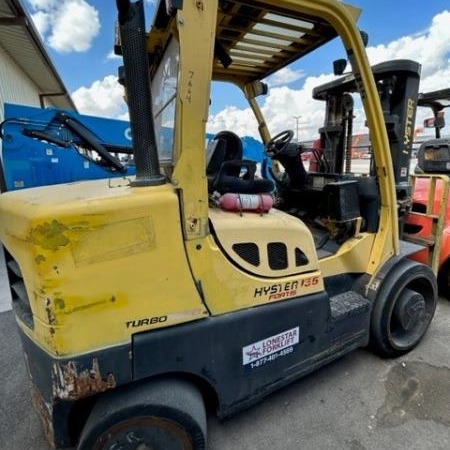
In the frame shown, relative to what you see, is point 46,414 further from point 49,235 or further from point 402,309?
point 402,309

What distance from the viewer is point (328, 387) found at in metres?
2.37

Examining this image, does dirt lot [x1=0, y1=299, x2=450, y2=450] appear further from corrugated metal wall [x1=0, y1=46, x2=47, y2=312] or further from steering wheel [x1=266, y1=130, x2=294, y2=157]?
corrugated metal wall [x1=0, y1=46, x2=47, y2=312]

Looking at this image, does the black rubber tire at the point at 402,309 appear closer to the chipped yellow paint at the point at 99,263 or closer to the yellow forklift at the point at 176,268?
the yellow forklift at the point at 176,268

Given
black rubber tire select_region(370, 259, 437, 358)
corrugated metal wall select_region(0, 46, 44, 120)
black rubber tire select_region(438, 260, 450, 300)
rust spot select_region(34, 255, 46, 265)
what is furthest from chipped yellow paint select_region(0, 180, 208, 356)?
corrugated metal wall select_region(0, 46, 44, 120)

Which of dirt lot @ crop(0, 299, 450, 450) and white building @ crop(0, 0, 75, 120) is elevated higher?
white building @ crop(0, 0, 75, 120)

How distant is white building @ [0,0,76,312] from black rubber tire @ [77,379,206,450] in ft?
9.85

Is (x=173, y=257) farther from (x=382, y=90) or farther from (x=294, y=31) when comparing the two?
(x=382, y=90)

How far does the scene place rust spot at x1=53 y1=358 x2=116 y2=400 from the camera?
137 cm

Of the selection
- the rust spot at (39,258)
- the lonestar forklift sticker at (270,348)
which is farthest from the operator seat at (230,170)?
the rust spot at (39,258)

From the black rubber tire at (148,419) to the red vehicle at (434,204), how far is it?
2.59m

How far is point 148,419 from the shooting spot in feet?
5.04

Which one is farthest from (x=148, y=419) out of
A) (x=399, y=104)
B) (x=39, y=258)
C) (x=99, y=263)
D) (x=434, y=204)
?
(x=434, y=204)

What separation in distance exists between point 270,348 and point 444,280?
2.80 metres

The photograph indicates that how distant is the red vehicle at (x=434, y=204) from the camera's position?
310 centimetres
